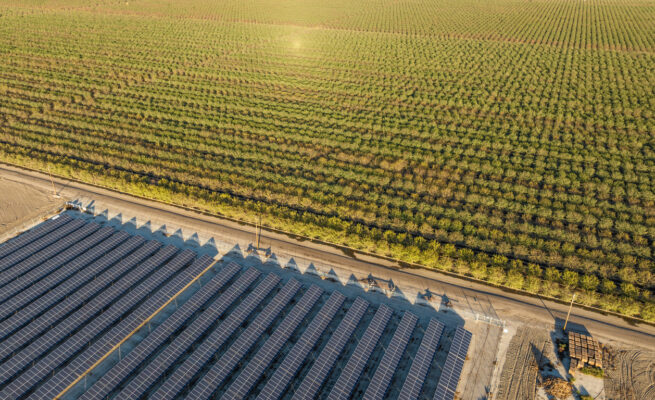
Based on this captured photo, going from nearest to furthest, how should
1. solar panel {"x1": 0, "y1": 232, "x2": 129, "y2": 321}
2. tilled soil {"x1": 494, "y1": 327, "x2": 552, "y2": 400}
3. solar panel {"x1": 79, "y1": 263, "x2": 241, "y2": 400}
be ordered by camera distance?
solar panel {"x1": 79, "y1": 263, "x2": 241, "y2": 400} < tilled soil {"x1": 494, "y1": 327, "x2": 552, "y2": 400} < solar panel {"x1": 0, "y1": 232, "x2": 129, "y2": 321}

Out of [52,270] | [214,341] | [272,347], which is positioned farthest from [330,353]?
[52,270]

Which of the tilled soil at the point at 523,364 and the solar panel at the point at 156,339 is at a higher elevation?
the tilled soil at the point at 523,364

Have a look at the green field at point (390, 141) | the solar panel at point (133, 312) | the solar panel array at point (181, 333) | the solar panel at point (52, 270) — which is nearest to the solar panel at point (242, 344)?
the solar panel array at point (181, 333)

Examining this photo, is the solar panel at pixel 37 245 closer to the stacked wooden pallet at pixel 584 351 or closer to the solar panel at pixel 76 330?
the solar panel at pixel 76 330

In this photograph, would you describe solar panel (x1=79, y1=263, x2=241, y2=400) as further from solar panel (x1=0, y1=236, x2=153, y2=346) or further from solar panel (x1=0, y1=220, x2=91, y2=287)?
solar panel (x1=0, y1=220, x2=91, y2=287)

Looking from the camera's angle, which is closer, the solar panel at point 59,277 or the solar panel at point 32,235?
the solar panel at point 59,277

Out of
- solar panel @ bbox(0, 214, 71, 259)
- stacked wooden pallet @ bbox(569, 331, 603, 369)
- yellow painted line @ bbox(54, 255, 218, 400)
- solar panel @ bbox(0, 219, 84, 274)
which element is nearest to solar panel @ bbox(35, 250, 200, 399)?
yellow painted line @ bbox(54, 255, 218, 400)
